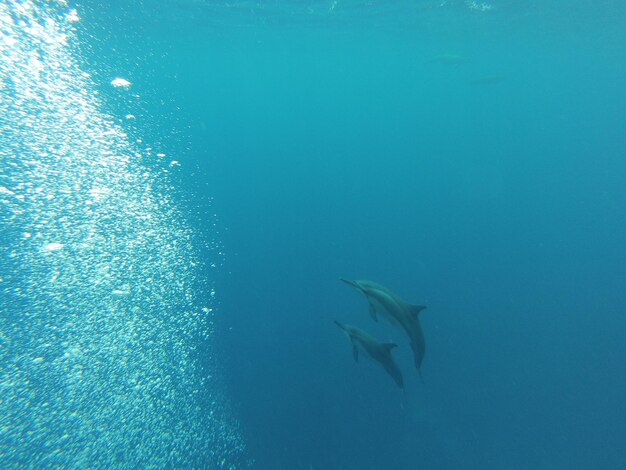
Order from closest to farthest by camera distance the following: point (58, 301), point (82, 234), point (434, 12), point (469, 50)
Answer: point (58, 301), point (82, 234), point (434, 12), point (469, 50)

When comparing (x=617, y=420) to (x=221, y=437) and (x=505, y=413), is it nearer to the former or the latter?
(x=505, y=413)

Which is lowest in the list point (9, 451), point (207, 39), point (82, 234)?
point (9, 451)

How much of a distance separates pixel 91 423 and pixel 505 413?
8670 millimetres

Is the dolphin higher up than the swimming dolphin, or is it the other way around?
the swimming dolphin

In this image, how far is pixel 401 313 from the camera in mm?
4539

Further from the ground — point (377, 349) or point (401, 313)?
point (401, 313)

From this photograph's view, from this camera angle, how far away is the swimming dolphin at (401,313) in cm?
453

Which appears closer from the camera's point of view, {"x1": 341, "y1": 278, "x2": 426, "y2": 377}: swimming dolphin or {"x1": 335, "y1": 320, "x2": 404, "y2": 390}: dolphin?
{"x1": 341, "y1": 278, "x2": 426, "y2": 377}: swimming dolphin

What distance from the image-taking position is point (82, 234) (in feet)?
38.3

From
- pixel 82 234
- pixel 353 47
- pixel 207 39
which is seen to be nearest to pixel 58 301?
pixel 82 234

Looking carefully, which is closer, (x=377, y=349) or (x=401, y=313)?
(x=401, y=313)

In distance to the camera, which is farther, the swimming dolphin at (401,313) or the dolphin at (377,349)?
the dolphin at (377,349)

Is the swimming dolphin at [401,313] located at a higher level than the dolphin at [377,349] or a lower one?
higher

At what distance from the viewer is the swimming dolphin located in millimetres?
4527
